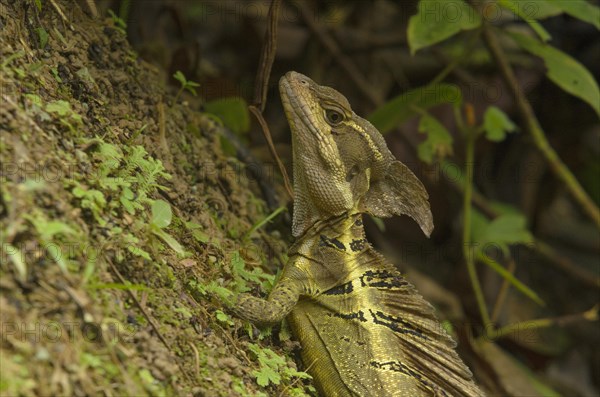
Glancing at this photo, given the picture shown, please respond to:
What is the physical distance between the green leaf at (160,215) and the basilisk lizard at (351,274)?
82 cm

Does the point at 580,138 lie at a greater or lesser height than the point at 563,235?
greater

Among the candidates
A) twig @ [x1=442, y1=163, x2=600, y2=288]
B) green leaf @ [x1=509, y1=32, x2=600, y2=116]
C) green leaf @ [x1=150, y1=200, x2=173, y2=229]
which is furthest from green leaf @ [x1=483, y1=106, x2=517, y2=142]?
green leaf @ [x1=150, y1=200, x2=173, y2=229]

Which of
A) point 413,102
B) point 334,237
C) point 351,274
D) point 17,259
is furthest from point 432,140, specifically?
point 17,259

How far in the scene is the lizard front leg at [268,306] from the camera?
12.5 ft

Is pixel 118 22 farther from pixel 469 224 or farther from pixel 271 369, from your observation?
pixel 469 224

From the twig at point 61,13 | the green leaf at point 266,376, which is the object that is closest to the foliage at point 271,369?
the green leaf at point 266,376

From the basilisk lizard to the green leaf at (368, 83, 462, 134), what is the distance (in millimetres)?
1662

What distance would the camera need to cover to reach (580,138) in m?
9.54

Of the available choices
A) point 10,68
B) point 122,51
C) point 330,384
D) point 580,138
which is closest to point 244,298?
point 330,384

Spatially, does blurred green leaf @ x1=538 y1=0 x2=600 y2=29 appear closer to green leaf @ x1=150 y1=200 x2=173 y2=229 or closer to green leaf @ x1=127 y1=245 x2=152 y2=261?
green leaf @ x1=150 y1=200 x2=173 y2=229

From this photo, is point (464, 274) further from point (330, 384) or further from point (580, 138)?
point (330, 384)

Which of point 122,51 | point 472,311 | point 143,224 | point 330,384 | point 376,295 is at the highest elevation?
point 122,51

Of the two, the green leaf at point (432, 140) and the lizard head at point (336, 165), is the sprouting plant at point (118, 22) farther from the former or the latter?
the green leaf at point (432, 140)

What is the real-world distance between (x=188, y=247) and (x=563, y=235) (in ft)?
25.8
